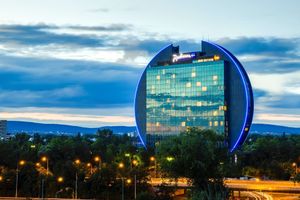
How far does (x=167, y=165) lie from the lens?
7619cm

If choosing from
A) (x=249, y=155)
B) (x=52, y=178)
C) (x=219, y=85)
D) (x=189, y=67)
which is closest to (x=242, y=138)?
(x=249, y=155)

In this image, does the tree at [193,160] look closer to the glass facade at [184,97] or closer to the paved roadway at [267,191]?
the paved roadway at [267,191]

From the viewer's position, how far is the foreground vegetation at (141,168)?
252ft

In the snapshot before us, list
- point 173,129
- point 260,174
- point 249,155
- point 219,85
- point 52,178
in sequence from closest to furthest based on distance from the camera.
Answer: point 52,178
point 260,174
point 249,155
point 219,85
point 173,129

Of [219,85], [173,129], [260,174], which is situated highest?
[219,85]

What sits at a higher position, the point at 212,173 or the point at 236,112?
the point at 236,112

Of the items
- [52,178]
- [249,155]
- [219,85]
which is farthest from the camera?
[219,85]

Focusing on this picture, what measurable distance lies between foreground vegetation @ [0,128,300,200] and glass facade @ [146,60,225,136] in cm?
1977

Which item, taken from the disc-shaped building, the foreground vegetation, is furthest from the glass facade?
the foreground vegetation

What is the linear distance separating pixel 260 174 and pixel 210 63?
43.2 meters

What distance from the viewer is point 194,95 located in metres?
160

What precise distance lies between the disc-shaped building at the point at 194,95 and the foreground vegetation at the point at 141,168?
13.2 m

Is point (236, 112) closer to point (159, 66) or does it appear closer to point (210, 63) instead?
point (210, 63)

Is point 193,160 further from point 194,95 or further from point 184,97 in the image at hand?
point 184,97
